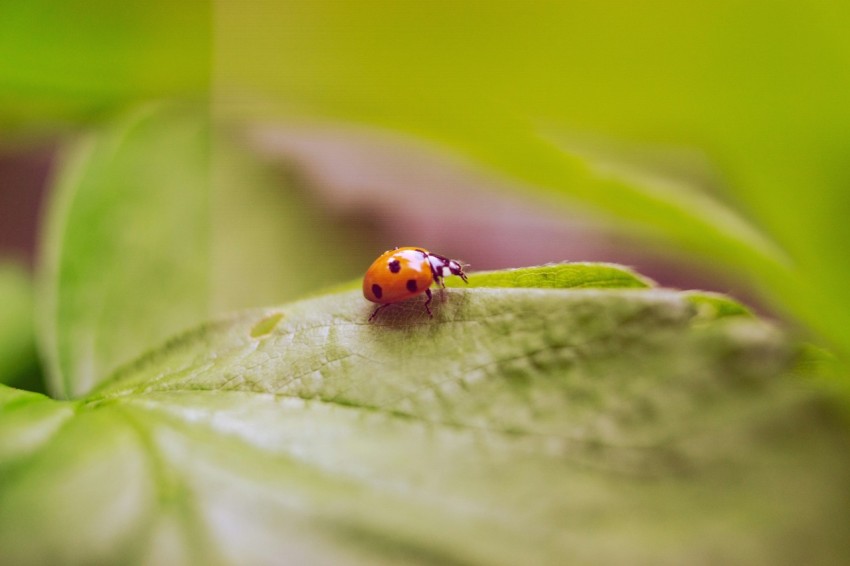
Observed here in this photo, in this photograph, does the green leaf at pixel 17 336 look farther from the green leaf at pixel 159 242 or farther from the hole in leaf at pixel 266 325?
the hole in leaf at pixel 266 325

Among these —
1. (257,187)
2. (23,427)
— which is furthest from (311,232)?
(23,427)

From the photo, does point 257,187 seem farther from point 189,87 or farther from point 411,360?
point 411,360

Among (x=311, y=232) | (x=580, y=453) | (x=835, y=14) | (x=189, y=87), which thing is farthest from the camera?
(x=189, y=87)

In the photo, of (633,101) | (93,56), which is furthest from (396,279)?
(93,56)

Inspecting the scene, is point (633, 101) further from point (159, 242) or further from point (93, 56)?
point (93, 56)

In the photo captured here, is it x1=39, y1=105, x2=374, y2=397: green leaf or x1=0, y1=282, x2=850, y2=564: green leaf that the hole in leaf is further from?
x1=39, y1=105, x2=374, y2=397: green leaf

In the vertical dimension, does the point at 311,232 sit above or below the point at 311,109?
below

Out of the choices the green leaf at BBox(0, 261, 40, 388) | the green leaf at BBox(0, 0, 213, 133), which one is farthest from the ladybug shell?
the green leaf at BBox(0, 0, 213, 133)
